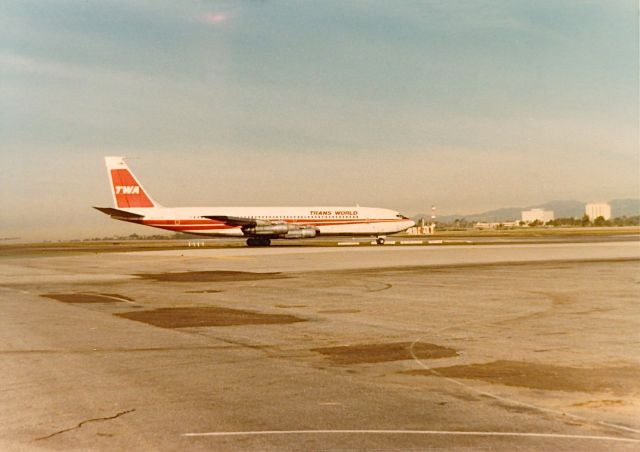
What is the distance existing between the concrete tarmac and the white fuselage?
143 ft

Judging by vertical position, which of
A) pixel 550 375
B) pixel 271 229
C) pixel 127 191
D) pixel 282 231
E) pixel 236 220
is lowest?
pixel 550 375

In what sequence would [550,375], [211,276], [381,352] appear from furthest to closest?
[211,276] < [381,352] < [550,375]

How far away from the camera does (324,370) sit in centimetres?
1022

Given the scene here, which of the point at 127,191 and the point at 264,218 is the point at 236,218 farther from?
the point at 127,191

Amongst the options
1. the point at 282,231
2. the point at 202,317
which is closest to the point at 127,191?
the point at 282,231

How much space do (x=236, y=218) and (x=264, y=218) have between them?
3013mm

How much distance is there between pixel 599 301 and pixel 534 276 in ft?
30.6

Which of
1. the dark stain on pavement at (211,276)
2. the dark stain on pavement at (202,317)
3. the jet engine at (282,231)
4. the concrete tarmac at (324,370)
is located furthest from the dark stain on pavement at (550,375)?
the jet engine at (282,231)

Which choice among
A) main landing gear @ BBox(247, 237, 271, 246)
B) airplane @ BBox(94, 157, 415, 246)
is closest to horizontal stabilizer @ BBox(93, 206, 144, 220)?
airplane @ BBox(94, 157, 415, 246)

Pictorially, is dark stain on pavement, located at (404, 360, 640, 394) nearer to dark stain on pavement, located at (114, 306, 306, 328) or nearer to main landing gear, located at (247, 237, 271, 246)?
dark stain on pavement, located at (114, 306, 306, 328)

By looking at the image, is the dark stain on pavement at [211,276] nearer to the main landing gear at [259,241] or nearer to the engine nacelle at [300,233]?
the engine nacelle at [300,233]

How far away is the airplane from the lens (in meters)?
66.1

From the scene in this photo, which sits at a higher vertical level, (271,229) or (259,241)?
(271,229)

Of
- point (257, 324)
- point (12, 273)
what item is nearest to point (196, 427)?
point (257, 324)
